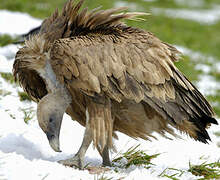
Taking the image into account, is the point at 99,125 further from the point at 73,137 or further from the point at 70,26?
the point at 73,137

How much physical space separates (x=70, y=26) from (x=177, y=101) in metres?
1.22

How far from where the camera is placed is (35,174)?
3.40 meters

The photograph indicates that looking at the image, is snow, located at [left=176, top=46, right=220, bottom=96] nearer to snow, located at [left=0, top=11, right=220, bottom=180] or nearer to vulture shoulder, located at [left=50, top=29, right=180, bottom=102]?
snow, located at [left=0, top=11, right=220, bottom=180]

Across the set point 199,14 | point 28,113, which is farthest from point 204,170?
point 199,14

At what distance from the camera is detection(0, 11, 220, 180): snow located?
11.4 feet

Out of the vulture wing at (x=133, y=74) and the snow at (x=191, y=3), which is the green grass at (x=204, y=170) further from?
the snow at (x=191, y=3)

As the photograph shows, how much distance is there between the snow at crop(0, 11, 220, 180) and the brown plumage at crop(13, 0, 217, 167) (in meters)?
0.35

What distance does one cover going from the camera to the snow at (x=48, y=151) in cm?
349

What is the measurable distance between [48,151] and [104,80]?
3.61 feet

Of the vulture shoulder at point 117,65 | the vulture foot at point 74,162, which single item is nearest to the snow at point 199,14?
the vulture shoulder at point 117,65

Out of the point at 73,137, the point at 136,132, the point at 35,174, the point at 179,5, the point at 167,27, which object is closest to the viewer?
the point at 35,174

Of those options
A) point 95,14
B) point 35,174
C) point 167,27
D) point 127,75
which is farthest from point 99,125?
point 167,27

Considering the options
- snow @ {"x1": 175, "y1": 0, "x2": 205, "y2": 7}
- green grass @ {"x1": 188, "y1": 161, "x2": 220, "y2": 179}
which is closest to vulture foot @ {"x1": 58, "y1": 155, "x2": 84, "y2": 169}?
green grass @ {"x1": 188, "y1": 161, "x2": 220, "y2": 179}

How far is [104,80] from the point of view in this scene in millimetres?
3926
